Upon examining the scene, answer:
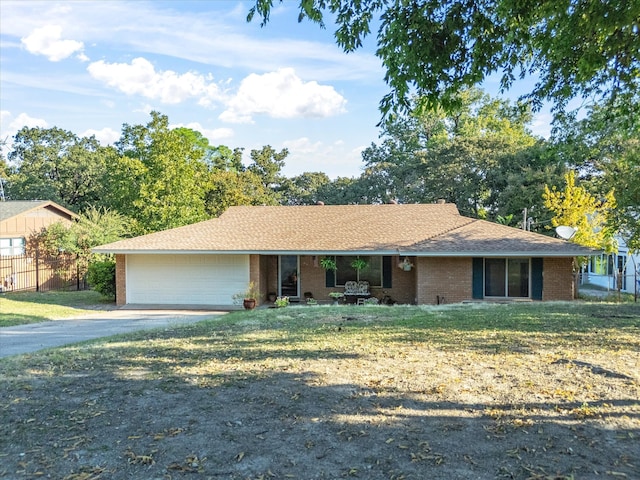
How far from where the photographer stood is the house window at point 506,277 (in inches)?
642

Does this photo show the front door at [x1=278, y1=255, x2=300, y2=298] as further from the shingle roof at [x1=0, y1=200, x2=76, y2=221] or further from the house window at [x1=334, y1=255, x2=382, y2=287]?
the shingle roof at [x1=0, y1=200, x2=76, y2=221]

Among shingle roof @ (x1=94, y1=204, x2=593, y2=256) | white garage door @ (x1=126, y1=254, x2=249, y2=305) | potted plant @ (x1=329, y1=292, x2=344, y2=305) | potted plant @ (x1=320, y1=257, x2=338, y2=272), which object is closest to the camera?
shingle roof @ (x1=94, y1=204, x2=593, y2=256)

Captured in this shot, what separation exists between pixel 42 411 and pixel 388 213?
17854 millimetres

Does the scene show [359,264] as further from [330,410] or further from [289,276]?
[330,410]

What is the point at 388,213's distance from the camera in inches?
822

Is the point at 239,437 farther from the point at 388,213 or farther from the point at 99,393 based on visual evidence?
the point at 388,213

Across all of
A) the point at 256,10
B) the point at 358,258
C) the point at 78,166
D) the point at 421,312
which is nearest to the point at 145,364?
the point at 256,10

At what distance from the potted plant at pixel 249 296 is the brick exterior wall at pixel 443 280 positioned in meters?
5.85

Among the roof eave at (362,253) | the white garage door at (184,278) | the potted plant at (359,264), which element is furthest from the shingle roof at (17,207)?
the potted plant at (359,264)

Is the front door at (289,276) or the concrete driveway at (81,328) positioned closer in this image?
the concrete driveway at (81,328)

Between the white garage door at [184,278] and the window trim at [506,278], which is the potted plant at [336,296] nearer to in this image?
the white garage door at [184,278]

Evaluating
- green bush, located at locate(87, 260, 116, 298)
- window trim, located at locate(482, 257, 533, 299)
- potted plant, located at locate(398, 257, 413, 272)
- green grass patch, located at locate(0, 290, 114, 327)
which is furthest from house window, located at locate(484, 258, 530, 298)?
green bush, located at locate(87, 260, 116, 298)

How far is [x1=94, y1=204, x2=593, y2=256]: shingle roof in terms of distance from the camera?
15844 mm

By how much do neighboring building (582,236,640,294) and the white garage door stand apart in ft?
50.3
